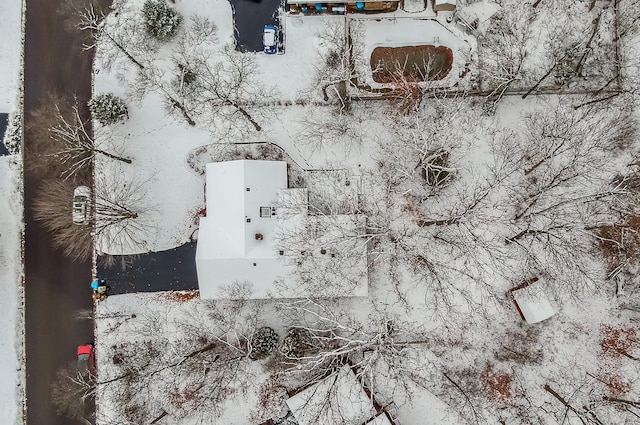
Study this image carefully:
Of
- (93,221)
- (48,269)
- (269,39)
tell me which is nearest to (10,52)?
(93,221)

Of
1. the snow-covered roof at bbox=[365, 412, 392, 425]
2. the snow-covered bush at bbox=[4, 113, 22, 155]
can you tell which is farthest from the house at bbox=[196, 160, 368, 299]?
the snow-covered bush at bbox=[4, 113, 22, 155]

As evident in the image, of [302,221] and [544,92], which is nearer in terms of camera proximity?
[302,221]

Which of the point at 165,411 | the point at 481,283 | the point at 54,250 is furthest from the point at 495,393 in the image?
the point at 54,250

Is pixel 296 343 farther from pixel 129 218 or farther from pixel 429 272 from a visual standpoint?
pixel 129 218

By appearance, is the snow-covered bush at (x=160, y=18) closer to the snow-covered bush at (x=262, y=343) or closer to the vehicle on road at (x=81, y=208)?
the vehicle on road at (x=81, y=208)

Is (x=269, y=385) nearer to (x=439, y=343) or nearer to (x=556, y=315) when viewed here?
(x=439, y=343)

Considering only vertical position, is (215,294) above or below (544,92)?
below
